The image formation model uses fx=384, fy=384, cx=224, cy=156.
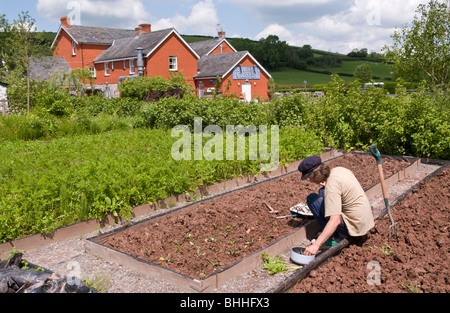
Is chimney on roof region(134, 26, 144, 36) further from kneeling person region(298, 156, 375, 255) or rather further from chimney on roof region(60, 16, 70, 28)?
kneeling person region(298, 156, 375, 255)

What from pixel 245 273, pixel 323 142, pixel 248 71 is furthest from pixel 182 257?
pixel 248 71

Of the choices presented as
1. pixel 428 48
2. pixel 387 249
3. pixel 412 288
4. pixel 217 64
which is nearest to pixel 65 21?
pixel 217 64

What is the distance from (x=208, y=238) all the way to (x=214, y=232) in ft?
0.71

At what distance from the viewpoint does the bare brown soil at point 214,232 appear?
460cm

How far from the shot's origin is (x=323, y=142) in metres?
11.8

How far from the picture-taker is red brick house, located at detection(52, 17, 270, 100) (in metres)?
34.2

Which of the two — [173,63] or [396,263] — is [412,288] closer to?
[396,263]

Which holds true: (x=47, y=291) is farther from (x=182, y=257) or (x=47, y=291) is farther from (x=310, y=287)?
(x=310, y=287)

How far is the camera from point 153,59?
3353 centimetres

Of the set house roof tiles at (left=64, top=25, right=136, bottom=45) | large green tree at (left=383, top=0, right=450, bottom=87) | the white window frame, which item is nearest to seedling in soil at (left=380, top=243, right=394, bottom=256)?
large green tree at (left=383, top=0, right=450, bottom=87)

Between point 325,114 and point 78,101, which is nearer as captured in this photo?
point 325,114

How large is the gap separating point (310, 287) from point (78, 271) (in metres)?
2.70

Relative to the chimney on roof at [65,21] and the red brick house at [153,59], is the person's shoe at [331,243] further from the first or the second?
the chimney on roof at [65,21]

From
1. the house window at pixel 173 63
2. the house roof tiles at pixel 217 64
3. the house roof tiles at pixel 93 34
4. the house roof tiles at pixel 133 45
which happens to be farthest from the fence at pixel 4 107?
the house roof tiles at pixel 93 34
